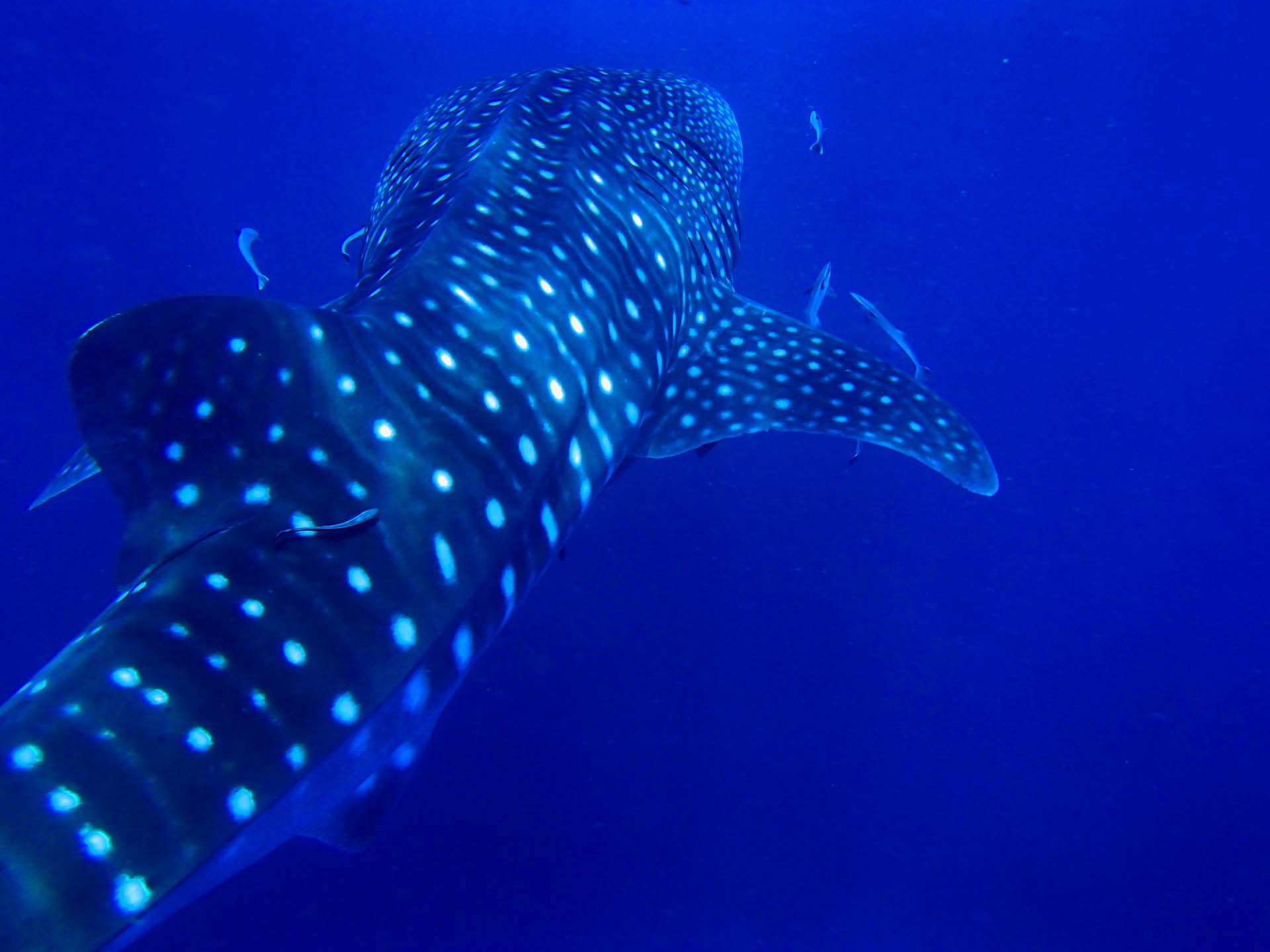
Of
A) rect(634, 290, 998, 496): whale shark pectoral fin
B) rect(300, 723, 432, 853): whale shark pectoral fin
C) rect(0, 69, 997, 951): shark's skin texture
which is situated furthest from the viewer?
rect(634, 290, 998, 496): whale shark pectoral fin

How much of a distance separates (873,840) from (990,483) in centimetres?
571

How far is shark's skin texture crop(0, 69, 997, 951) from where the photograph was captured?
1483mm

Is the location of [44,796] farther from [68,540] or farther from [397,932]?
[68,540]

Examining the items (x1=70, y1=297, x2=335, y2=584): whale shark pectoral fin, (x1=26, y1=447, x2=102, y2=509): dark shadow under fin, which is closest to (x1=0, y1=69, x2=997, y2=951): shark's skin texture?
(x1=70, y1=297, x2=335, y2=584): whale shark pectoral fin

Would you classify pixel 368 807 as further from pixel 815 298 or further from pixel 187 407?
pixel 815 298

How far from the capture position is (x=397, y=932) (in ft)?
22.5

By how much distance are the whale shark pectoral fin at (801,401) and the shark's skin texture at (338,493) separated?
0.02 meters

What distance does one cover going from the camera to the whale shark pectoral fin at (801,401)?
377 centimetres

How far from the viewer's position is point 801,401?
3977mm

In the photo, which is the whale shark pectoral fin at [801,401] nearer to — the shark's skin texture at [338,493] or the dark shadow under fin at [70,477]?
the shark's skin texture at [338,493]

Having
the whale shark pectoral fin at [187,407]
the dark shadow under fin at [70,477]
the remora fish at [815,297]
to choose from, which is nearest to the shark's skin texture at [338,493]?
the whale shark pectoral fin at [187,407]

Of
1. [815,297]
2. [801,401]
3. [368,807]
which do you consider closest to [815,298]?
[815,297]

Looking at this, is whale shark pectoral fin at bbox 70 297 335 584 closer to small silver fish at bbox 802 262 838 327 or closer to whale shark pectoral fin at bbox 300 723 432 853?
whale shark pectoral fin at bbox 300 723 432 853

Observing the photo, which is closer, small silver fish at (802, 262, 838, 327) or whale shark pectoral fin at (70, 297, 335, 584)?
whale shark pectoral fin at (70, 297, 335, 584)
